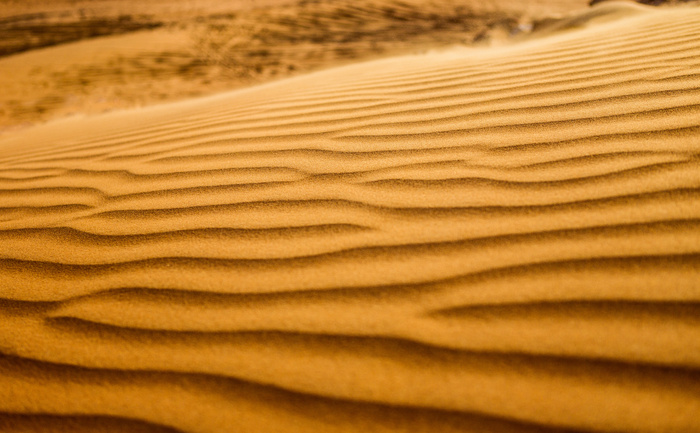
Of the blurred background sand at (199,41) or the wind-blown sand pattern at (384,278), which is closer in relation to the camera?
the wind-blown sand pattern at (384,278)

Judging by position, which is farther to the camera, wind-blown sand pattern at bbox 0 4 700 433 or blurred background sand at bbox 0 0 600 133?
blurred background sand at bbox 0 0 600 133

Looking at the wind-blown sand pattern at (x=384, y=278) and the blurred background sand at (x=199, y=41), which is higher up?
the blurred background sand at (x=199, y=41)

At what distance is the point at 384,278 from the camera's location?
1.04 meters

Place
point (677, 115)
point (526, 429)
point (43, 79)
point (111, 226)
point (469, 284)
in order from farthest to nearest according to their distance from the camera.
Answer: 1. point (43, 79)
2. point (677, 115)
3. point (111, 226)
4. point (469, 284)
5. point (526, 429)

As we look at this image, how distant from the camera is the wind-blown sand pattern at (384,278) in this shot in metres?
0.80

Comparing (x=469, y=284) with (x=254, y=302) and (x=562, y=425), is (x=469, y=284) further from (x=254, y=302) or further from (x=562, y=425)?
(x=254, y=302)

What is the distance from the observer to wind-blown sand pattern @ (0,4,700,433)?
2.63ft

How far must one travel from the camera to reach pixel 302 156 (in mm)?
1658

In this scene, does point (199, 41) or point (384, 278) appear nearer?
point (384, 278)

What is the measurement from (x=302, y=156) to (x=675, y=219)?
4.09 ft

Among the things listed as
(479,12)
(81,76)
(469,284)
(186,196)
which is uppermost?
(479,12)

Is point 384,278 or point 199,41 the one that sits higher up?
point 199,41

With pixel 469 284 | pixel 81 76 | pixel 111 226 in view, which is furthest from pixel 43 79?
pixel 469 284

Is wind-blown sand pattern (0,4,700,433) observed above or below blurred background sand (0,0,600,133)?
below
